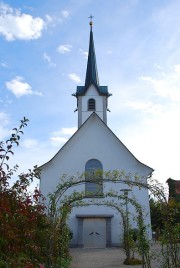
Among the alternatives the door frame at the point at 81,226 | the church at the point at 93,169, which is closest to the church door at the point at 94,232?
the church at the point at 93,169

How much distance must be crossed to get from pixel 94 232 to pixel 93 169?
4330 millimetres

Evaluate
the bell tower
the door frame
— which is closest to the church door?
the door frame

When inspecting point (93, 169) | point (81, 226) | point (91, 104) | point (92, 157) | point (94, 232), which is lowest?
point (94, 232)

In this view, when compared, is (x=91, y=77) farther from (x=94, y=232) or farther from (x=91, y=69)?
(x=94, y=232)

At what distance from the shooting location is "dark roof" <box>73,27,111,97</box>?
110ft

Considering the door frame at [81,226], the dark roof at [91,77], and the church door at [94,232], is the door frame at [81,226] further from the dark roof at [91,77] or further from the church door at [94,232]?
the dark roof at [91,77]

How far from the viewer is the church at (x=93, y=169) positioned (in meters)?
23.4

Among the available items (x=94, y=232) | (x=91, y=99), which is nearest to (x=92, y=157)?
(x=94, y=232)

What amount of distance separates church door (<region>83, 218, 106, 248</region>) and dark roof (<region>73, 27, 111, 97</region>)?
13.6 meters

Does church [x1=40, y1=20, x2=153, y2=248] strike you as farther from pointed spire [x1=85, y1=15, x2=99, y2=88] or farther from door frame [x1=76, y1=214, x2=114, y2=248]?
pointed spire [x1=85, y1=15, x2=99, y2=88]

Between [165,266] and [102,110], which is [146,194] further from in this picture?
[165,266]

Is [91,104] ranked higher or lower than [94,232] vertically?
higher

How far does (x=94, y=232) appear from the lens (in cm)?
2373

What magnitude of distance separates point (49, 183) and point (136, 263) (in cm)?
1140
